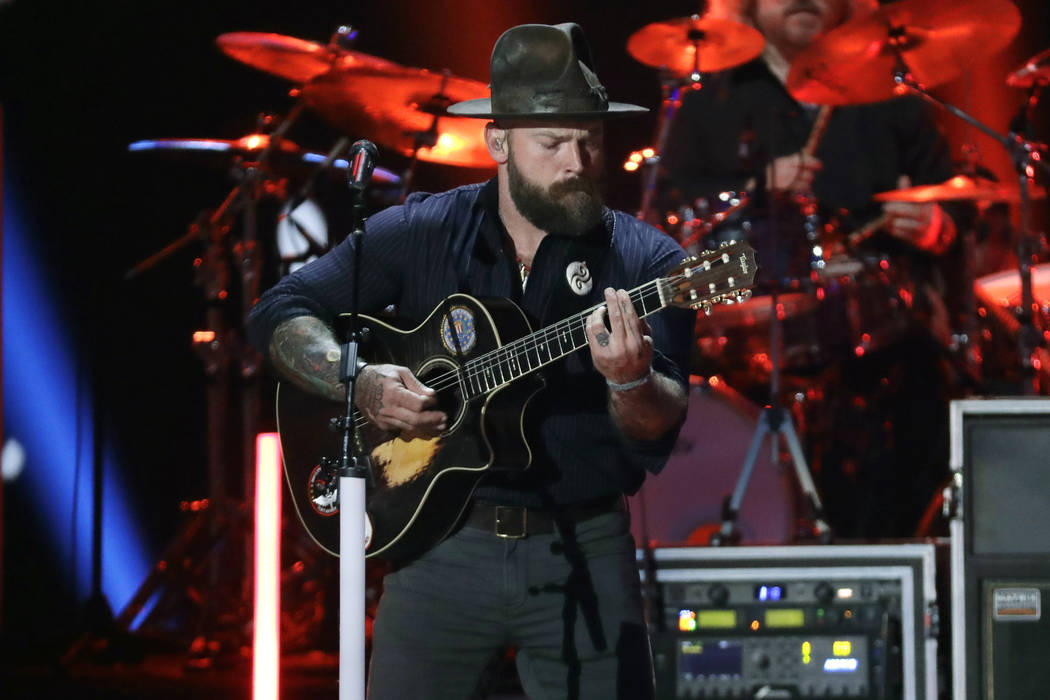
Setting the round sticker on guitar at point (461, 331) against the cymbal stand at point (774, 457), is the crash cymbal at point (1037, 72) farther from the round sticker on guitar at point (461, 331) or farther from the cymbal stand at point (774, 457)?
the round sticker on guitar at point (461, 331)

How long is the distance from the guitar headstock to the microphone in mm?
670

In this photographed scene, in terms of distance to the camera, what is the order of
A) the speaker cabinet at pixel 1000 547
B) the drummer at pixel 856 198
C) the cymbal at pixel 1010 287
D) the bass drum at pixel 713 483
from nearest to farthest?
1. the speaker cabinet at pixel 1000 547
2. the bass drum at pixel 713 483
3. the drummer at pixel 856 198
4. the cymbal at pixel 1010 287

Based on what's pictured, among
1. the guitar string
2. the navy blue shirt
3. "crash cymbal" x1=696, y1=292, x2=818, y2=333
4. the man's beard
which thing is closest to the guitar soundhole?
the guitar string

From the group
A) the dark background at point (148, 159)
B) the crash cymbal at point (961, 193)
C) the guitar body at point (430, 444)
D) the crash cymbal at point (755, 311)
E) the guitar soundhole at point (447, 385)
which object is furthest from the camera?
the dark background at point (148, 159)

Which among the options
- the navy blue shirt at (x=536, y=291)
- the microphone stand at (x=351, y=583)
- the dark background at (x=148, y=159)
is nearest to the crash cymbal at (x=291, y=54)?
the dark background at (x=148, y=159)

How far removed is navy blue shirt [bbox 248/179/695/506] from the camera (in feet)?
9.43

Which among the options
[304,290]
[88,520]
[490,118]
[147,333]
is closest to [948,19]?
[490,118]

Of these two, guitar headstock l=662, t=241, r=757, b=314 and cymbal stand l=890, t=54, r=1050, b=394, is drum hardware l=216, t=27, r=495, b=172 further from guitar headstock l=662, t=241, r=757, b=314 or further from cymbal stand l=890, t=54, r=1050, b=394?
guitar headstock l=662, t=241, r=757, b=314

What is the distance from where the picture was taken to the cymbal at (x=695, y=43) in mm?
5867

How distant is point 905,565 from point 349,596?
2.32 meters

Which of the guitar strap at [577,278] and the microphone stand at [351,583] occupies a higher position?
the guitar strap at [577,278]

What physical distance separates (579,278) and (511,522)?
1.87 ft

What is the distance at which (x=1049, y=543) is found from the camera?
3.80 m

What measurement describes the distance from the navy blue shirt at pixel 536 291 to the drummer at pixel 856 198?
2.75m
